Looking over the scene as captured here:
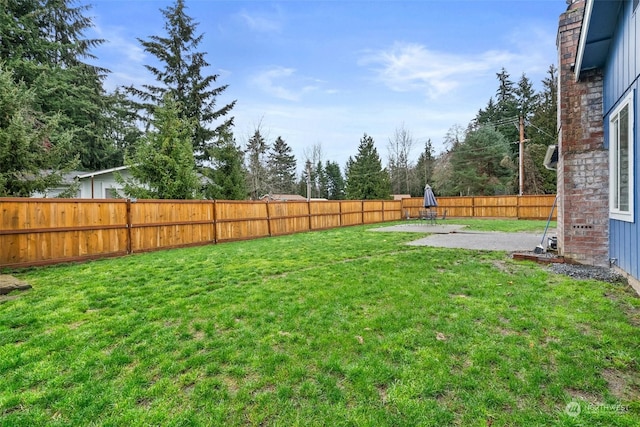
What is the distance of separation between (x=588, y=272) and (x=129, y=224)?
30.9 ft

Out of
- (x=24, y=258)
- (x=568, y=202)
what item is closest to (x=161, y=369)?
(x=24, y=258)

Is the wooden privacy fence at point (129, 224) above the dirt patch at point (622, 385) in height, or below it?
above

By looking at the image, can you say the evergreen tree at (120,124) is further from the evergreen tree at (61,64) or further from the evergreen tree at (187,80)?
the evergreen tree at (187,80)

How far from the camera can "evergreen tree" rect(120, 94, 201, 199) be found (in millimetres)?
11273

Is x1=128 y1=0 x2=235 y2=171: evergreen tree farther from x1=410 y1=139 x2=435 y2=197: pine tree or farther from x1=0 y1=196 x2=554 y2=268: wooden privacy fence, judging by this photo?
x1=410 y1=139 x2=435 y2=197: pine tree

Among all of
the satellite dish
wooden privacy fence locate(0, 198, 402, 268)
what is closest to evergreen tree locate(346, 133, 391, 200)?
wooden privacy fence locate(0, 198, 402, 268)

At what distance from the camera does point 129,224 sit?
7797mm

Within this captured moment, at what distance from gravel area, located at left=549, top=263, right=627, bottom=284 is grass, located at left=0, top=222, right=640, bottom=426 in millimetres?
335

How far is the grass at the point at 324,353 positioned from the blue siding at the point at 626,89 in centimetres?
61

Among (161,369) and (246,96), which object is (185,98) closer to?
(246,96)

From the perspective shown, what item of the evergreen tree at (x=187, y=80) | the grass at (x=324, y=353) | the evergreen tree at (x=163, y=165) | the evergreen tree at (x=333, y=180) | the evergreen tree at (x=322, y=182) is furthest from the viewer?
the evergreen tree at (x=333, y=180)

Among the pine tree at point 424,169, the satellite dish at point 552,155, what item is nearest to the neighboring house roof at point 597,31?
the satellite dish at point 552,155

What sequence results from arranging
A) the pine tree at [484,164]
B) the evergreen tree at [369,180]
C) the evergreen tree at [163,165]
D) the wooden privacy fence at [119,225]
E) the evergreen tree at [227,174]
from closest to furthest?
the wooden privacy fence at [119,225] → the evergreen tree at [163,165] → the evergreen tree at [227,174] → the evergreen tree at [369,180] → the pine tree at [484,164]

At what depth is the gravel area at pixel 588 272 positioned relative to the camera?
430 cm
